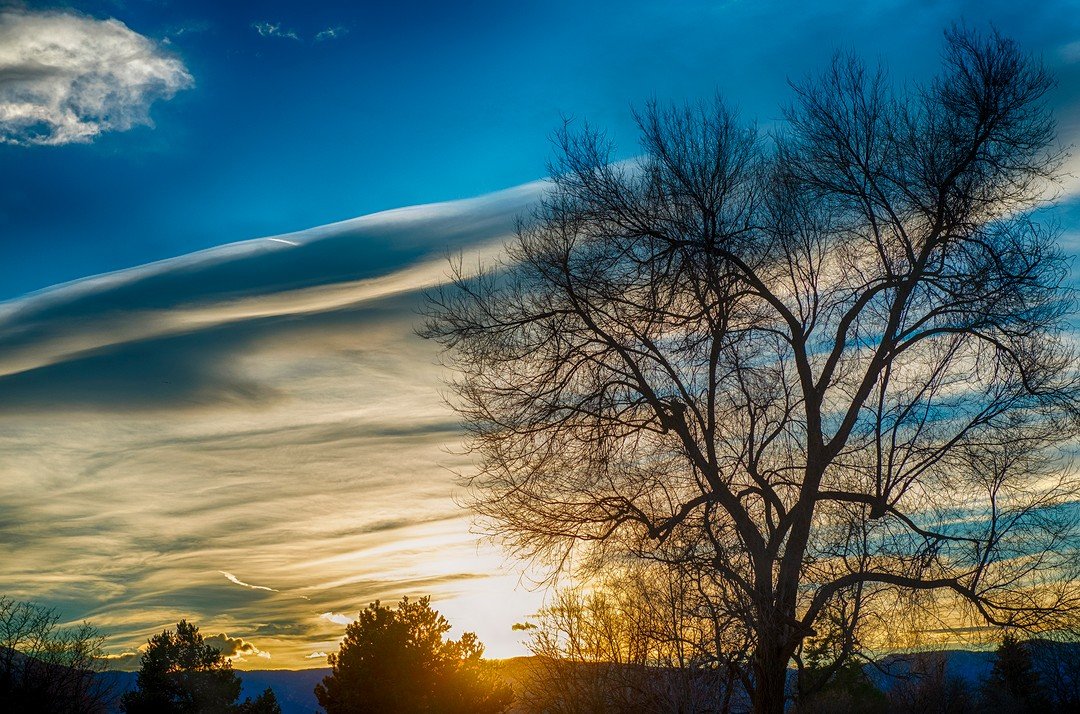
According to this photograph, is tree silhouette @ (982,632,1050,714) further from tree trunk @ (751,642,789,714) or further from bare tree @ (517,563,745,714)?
tree trunk @ (751,642,789,714)

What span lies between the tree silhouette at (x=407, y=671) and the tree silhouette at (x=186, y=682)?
9.68 metres

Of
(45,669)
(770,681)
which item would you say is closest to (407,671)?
(45,669)

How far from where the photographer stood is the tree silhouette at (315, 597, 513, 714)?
1628 inches

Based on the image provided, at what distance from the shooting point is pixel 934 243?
12602 mm

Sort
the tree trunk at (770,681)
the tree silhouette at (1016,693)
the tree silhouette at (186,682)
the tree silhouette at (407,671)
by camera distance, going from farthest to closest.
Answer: the tree silhouette at (186,682) → the tree silhouette at (407,671) → the tree silhouette at (1016,693) → the tree trunk at (770,681)

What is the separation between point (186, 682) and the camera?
170 feet

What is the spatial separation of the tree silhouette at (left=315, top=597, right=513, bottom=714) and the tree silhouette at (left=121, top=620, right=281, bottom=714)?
381 inches

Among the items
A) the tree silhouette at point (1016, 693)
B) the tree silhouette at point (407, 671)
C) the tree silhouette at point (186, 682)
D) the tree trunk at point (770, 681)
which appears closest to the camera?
the tree trunk at point (770, 681)

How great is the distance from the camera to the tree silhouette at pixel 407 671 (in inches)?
1628

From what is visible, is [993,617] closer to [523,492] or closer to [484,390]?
[523,492]

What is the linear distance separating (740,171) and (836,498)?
15.2 feet

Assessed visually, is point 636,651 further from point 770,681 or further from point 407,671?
point 407,671

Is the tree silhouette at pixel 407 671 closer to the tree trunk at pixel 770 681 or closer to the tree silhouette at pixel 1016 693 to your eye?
the tree silhouette at pixel 1016 693

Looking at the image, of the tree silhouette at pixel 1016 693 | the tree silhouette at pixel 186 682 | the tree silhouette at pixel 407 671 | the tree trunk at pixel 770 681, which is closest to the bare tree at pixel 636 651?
the tree trunk at pixel 770 681
